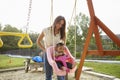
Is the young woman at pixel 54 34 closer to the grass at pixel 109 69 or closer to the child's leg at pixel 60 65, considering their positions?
the child's leg at pixel 60 65

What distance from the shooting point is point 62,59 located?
333 cm

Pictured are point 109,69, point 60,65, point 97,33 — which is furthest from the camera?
point 109,69

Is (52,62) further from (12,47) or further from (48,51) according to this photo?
(12,47)

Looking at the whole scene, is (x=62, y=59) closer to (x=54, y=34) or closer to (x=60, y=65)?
(x=60, y=65)

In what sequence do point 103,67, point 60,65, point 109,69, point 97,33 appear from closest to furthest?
point 60,65, point 97,33, point 109,69, point 103,67

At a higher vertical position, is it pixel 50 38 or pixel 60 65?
pixel 50 38

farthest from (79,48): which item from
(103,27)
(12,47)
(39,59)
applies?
(103,27)

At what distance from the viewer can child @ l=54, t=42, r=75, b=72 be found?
3.31m

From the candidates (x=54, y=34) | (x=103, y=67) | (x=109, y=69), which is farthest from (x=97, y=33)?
(x=103, y=67)

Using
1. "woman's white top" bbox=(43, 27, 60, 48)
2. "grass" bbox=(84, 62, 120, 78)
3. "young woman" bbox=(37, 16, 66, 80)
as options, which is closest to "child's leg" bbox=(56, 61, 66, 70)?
"young woman" bbox=(37, 16, 66, 80)

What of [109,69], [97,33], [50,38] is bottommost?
[109,69]

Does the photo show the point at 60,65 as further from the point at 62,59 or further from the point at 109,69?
the point at 109,69

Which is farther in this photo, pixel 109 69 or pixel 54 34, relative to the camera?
pixel 109 69

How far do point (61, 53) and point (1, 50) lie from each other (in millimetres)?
31775
